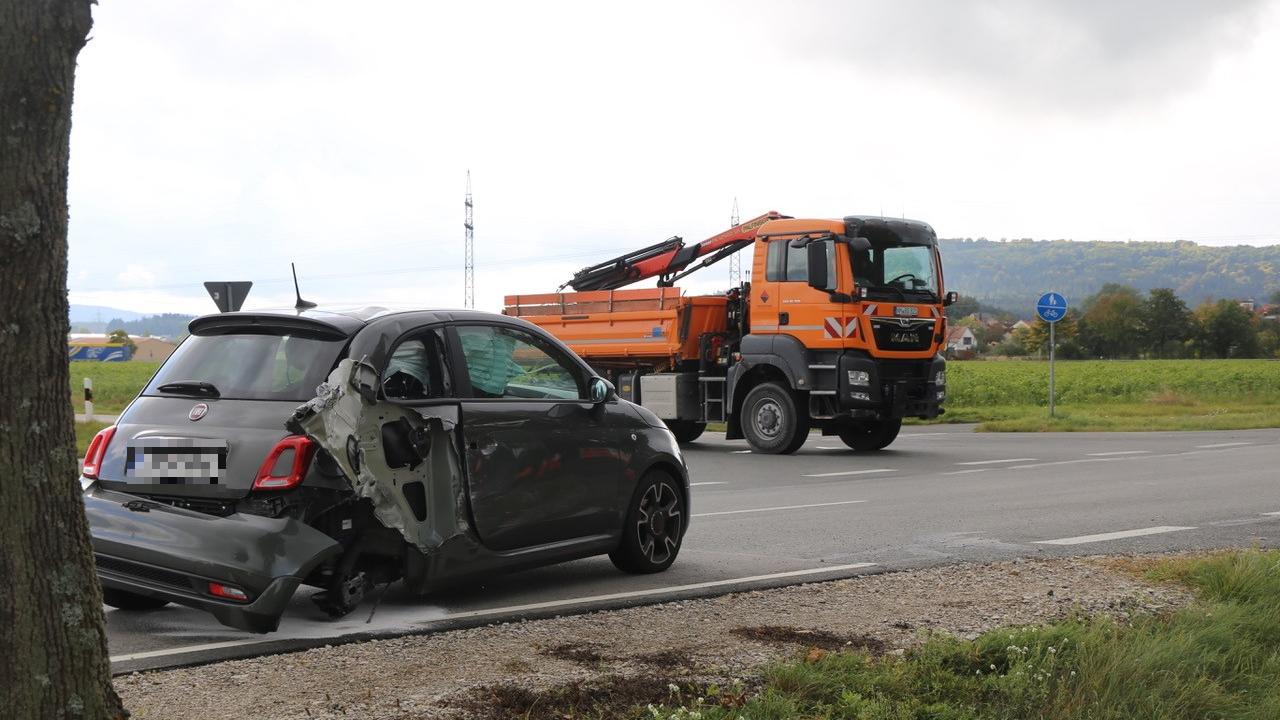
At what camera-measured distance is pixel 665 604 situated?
728 centimetres

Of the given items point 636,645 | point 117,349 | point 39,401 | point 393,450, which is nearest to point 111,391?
point 393,450

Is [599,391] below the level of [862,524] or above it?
above

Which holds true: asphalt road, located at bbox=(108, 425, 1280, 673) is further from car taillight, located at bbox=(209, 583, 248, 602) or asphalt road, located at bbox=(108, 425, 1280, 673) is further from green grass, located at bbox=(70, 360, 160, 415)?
green grass, located at bbox=(70, 360, 160, 415)

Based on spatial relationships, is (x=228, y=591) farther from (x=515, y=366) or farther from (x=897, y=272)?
(x=897, y=272)

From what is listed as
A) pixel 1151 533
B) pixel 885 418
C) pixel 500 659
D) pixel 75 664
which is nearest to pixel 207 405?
pixel 500 659

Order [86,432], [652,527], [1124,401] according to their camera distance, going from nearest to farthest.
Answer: [652,527], [86,432], [1124,401]

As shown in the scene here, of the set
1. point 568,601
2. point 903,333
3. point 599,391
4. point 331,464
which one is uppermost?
point 903,333

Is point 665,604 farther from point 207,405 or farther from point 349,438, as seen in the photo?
point 207,405

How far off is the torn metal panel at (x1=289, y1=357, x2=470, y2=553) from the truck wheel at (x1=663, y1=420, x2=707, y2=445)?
1526 cm

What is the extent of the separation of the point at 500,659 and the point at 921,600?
2.55 metres

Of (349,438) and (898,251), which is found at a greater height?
(898,251)

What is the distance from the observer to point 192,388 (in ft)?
22.1

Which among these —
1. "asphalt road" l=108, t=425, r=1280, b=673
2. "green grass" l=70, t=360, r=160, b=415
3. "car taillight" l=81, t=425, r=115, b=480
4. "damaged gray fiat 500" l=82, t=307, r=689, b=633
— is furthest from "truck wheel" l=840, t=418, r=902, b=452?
"green grass" l=70, t=360, r=160, b=415

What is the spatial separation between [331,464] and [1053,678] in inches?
129
